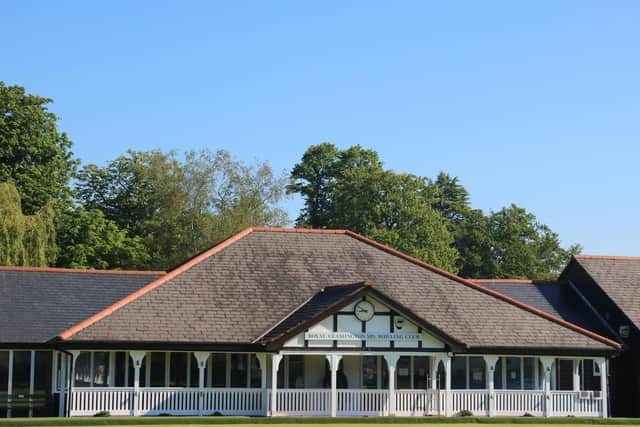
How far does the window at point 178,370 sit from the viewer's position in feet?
132

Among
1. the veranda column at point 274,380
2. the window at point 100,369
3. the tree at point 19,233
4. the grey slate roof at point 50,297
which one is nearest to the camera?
the veranda column at point 274,380

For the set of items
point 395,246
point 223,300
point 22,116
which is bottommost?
point 223,300

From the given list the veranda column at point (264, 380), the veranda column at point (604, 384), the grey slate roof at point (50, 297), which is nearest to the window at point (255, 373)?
the veranda column at point (264, 380)

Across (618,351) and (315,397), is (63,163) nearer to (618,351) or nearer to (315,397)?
(315,397)

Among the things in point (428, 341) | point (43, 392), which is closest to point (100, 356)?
point (43, 392)

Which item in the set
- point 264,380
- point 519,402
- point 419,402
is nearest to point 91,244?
point 264,380

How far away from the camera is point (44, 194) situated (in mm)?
61719

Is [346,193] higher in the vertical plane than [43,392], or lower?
higher

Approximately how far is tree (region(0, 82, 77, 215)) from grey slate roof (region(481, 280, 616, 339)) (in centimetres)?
2554

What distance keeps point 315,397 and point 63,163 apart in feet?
96.9

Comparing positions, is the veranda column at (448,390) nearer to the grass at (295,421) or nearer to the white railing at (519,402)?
the white railing at (519,402)

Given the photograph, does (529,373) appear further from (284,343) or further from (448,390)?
(284,343)

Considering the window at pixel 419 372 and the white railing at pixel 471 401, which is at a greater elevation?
the window at pixel 419 372

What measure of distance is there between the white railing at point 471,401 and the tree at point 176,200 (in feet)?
108
